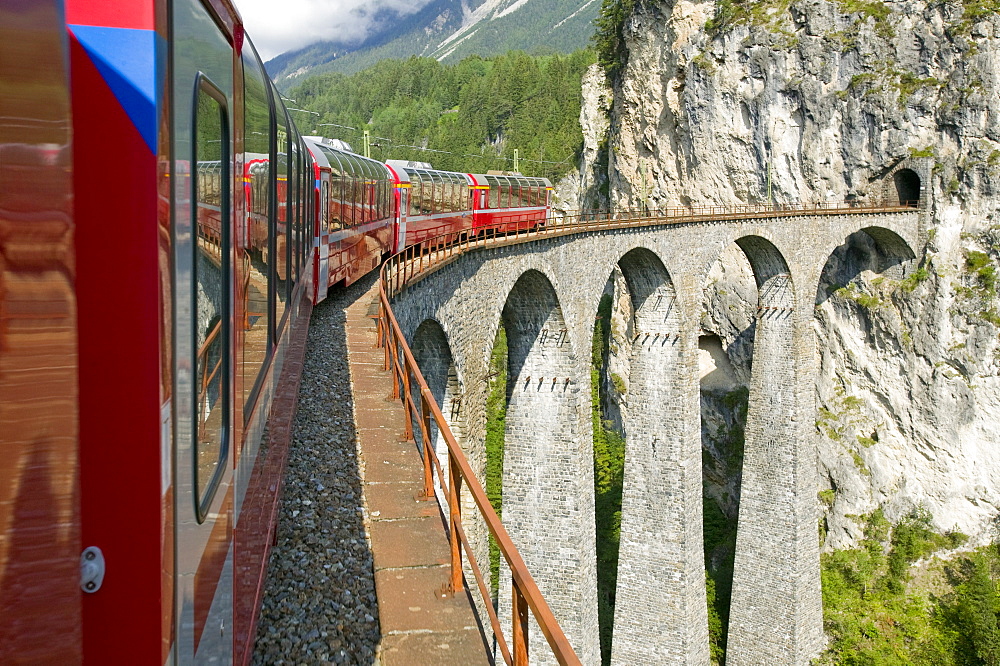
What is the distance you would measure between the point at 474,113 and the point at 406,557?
99.9 meters

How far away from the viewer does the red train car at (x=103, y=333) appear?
178 centimetres

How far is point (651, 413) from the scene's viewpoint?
2512 cm

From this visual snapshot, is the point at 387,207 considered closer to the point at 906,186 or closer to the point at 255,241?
the point at 255,241

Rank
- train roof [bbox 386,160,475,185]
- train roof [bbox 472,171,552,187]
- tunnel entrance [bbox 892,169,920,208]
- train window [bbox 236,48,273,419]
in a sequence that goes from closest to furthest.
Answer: train window [bbox 236,48,273,419] < train roof [bbox 386,160,475,185] < train roof [bbox 472,171,552,187] < tunnel entrance [bbox 892,169,920,208]

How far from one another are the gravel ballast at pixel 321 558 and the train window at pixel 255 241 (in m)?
1.13

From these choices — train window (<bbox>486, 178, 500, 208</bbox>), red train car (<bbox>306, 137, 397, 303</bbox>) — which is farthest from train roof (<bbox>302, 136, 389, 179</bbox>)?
train window (<bbox>486, 178, 500, 208</bbox>)

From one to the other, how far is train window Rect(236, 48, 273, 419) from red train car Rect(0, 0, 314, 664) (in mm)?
1227

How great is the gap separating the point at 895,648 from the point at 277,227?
28.4 m

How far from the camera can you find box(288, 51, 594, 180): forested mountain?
85.8 meters

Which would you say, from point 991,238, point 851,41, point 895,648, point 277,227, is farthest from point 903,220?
point 277,227

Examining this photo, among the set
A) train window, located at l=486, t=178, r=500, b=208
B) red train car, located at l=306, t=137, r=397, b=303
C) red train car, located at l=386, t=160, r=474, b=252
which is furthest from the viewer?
train window, located at l=486, t=178, r=500, b=208

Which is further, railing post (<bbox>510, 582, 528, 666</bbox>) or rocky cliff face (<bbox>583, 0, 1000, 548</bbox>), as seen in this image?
rocky cliff face (<bbox>583, 0, 1000, 548</bbox>)

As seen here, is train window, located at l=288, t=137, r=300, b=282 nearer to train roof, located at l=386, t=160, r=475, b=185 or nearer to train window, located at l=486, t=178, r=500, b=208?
train roof, located at l=386, t=160, r=475, b=185

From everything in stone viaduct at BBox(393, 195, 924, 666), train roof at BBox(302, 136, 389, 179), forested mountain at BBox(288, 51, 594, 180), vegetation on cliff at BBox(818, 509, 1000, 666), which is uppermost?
forested mountain at BBox(288, 51, 594, 180)
